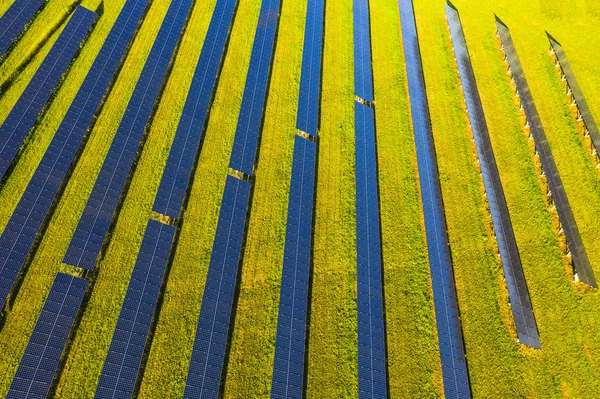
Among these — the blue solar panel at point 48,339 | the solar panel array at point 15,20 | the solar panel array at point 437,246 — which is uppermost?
the solar panel array at point 15,20


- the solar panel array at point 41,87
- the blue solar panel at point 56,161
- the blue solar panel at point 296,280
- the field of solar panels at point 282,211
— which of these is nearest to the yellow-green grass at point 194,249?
the field of solar panels at point 282,211

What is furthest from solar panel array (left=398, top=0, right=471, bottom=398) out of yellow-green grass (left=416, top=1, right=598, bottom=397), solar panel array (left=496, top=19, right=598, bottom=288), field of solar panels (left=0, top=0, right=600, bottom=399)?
solar panel array (left=496, top=19, right=598, bottom=288)

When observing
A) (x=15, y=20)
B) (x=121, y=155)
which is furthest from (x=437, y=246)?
(x=15, y=20)

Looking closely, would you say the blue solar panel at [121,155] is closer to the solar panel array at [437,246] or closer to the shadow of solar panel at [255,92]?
the shadow of solar panel at [255,92]

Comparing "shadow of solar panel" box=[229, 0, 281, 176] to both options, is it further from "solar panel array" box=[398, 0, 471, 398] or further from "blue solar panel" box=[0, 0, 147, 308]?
"solar panel array" box=[398, 0, 471, 398]

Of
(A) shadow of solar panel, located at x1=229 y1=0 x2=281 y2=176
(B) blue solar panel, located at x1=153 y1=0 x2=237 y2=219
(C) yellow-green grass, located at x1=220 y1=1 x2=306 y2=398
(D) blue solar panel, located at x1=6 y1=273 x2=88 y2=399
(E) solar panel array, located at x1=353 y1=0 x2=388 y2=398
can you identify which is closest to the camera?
(D) blue solar panel, located at x1=6 y1=273 x2=88 y2=399
